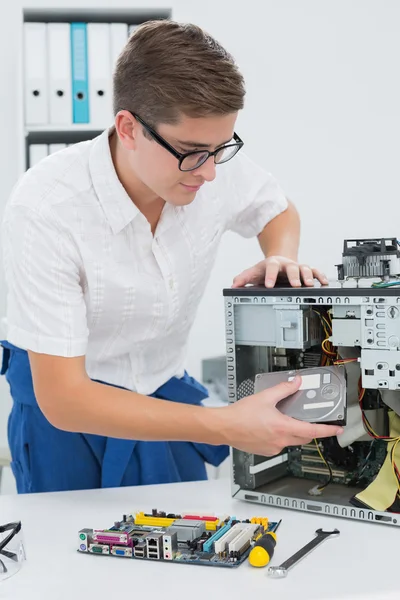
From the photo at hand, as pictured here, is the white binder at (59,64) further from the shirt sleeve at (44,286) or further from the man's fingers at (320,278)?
the man's fingers at (320,278)

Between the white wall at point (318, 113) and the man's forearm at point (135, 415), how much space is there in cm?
168

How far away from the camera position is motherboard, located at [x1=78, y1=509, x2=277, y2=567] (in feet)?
3.03

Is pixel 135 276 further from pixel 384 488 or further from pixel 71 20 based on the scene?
pixel 71 20

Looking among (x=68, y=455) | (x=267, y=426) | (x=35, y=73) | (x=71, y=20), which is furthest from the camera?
(x=71, y=20)

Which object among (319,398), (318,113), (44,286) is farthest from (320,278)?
(318,113)

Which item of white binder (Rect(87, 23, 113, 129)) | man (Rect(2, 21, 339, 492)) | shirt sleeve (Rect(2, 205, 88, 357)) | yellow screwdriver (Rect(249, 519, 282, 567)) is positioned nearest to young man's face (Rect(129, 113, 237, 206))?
man (Rect(2, 21, 339, 492))

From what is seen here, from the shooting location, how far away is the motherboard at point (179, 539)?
922mm

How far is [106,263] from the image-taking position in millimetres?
1192

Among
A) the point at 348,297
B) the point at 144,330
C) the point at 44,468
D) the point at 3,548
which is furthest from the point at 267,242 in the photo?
the point at 3,548

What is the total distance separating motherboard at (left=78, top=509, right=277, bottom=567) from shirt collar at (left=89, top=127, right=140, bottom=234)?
488 mm

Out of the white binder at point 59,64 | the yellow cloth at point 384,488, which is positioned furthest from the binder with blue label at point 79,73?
the yellow cloth at point 384,488

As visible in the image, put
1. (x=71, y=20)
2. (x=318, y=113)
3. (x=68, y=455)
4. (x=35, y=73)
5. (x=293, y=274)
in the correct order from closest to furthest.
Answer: (x=293, y=274)
(x=68, y=455)
(x=35, y=73)
(x=71, y=20)
(x=318, y=113)

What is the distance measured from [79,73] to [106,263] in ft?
4.29

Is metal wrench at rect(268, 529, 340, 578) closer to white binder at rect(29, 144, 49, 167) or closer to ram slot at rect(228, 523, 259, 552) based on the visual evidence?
ram slot at rect(228, 523, 259, 552)
